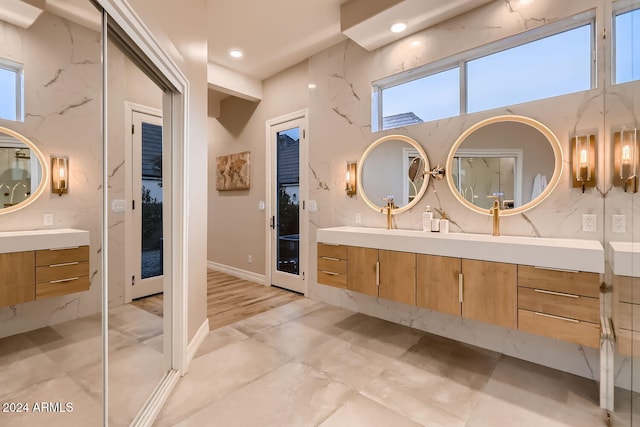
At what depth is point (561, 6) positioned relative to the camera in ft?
7.27

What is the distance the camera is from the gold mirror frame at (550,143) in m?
2.26

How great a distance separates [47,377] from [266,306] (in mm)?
2679

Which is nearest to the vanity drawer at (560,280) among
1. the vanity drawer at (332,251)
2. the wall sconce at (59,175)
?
the vanity drawer at (332,251)

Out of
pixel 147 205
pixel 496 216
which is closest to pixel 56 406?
pixel 147 205

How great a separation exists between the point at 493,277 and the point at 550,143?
1.11 metres

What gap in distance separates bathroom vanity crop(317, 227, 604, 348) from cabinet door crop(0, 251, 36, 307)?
222cm

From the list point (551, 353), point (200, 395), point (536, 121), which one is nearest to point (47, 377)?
point (200, 395)

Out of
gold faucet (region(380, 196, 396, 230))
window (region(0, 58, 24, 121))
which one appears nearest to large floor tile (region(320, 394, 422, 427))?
gold faucet (region(380, 196, 396, 230))

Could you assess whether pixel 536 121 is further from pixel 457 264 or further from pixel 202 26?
pixel 202 26

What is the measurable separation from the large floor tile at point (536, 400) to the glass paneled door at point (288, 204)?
2.45 meters

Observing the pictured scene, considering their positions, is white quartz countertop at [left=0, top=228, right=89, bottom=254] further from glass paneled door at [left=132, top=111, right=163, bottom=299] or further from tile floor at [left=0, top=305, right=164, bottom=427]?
glass paneled door at [left=132, top=111, right=163, bottom=299]

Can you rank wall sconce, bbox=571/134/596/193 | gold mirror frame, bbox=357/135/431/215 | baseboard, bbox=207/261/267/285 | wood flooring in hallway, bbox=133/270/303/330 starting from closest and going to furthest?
wall sconce, bbox=571/134/596/193
gold mirror frame, bbox=357/135/431/215
wood flooring in hallway, bbox=133/270/303/330
baseboard, bbox=207/261/267/285

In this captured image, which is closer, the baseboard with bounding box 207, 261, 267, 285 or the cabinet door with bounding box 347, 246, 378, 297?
the cabinet door with bounding box 347, 246, 378, 297

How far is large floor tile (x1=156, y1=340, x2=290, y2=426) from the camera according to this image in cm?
179
